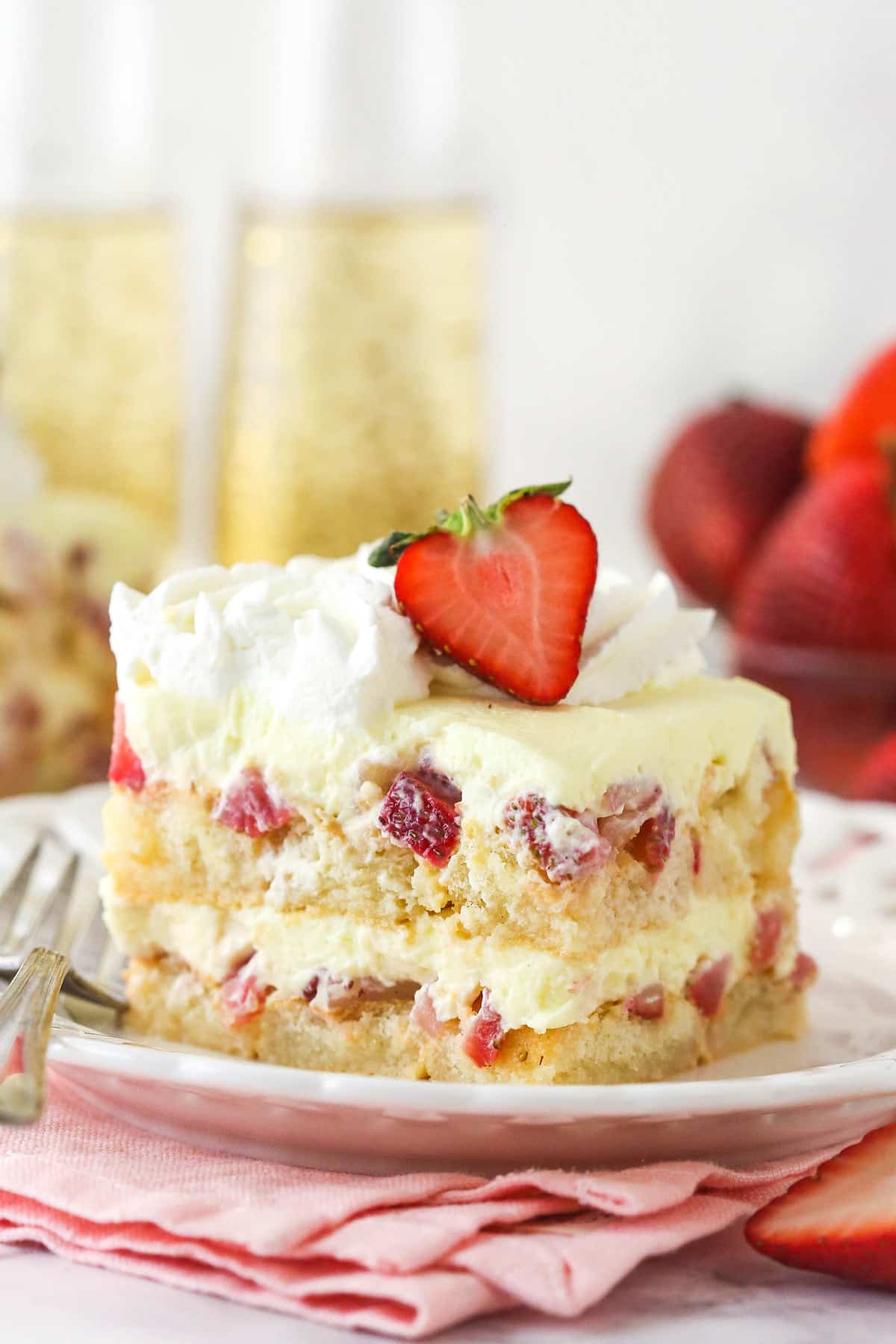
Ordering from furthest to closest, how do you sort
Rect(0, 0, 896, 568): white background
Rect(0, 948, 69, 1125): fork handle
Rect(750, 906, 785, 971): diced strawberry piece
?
Rect(0, 0, 896, 568): white background
Rect(750, 906, 785, 971): diced strawberry piece
Rect(0, 948, 69, 1125): fork handle

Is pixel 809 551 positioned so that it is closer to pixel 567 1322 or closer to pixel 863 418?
pixel 863 418

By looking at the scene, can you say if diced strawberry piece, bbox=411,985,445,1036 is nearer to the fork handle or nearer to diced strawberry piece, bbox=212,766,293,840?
diced strawberry piece, bbox=212,766,293,840

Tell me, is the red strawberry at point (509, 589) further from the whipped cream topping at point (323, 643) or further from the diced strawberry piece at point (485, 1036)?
the diced strawberry piece at point (485, 1036)

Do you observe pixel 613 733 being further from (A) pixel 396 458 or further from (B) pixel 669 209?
(B) pixel 669 209


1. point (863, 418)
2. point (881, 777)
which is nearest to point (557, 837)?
point (881, 777)

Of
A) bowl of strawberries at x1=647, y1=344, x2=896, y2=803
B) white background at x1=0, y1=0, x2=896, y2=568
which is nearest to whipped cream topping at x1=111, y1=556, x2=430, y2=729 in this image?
bowl of strawberries at x1=647, y1=344, x2=896, y2=803
